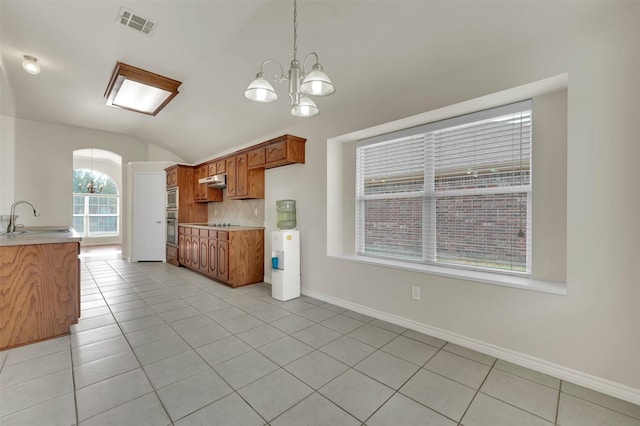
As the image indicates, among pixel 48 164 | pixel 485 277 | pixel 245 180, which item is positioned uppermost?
pixel 48 164

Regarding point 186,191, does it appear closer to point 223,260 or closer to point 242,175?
point 242,175

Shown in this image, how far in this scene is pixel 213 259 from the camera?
459 cm

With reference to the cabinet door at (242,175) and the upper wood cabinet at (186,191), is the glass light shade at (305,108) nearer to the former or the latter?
the cabinet door at (242,175)

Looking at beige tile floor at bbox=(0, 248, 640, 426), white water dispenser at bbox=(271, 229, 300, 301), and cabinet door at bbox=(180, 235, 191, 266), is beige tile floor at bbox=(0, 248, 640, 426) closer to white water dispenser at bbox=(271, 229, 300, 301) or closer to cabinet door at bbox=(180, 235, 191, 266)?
white water dispenser at bbox=(271, 229, 300, 301)

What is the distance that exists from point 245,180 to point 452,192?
3.15 meters

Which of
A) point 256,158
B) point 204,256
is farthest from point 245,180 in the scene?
point 204,256

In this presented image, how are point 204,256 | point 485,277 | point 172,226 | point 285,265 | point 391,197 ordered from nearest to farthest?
point 485,277 < point 391,197 < point 285,265 < point 204,256 < point 172,226

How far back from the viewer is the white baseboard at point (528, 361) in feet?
5.69

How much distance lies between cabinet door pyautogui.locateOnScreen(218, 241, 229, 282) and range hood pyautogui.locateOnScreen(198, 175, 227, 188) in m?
1.26

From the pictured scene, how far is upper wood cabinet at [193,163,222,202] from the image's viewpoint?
576cm

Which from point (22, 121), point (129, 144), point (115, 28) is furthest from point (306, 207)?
point (22, 121)

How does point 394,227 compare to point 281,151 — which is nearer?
point 394,227

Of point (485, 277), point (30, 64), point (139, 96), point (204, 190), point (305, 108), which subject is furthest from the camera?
point (204, 190)

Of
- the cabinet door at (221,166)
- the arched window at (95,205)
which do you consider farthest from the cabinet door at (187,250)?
the arched window at (95,205)
